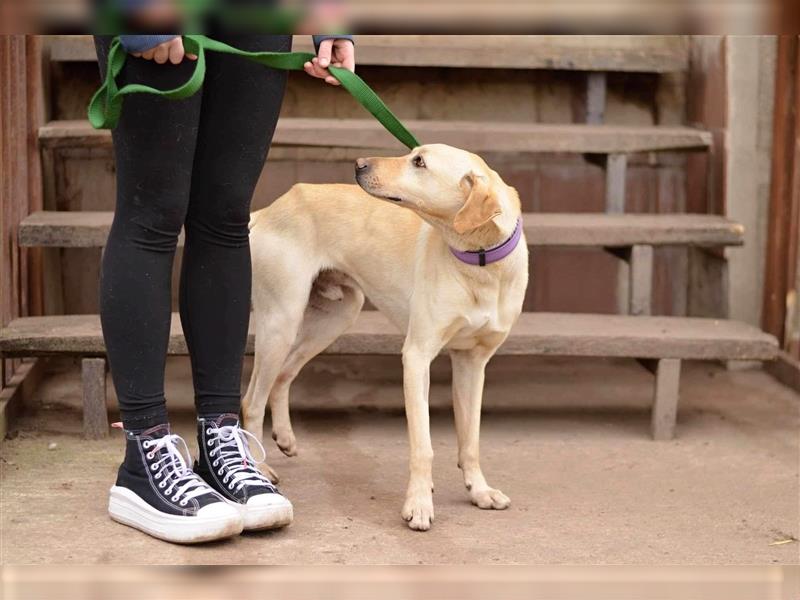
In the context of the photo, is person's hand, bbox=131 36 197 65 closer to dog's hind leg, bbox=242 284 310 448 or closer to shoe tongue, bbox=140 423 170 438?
shoe tongue, bbox=140 423 170 438

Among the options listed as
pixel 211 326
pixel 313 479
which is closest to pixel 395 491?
pixel 313 479

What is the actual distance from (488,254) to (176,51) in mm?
955

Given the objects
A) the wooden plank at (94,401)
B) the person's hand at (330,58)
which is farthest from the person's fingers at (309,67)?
the wooden plank at (94,401)

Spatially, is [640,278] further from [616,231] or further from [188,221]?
[188,221]

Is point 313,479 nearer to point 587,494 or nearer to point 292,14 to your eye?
point 587,494

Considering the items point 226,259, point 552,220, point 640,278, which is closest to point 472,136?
point 552,220

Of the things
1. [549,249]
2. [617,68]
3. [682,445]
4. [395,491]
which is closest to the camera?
[395,491]

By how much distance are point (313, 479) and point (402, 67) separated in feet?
7.60

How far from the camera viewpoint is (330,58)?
2.62m

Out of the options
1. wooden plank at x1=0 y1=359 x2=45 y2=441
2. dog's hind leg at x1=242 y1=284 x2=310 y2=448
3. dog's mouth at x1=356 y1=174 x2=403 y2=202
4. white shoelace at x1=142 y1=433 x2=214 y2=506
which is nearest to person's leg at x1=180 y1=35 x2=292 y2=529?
white shoelace at x1=142 y1=433 x2=214 y2=506

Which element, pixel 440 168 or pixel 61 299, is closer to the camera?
pixel 440 168

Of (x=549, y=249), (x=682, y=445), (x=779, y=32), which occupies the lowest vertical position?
(x=682, y=445)

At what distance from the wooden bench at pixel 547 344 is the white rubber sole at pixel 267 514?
1.08 m

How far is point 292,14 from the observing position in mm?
2303
